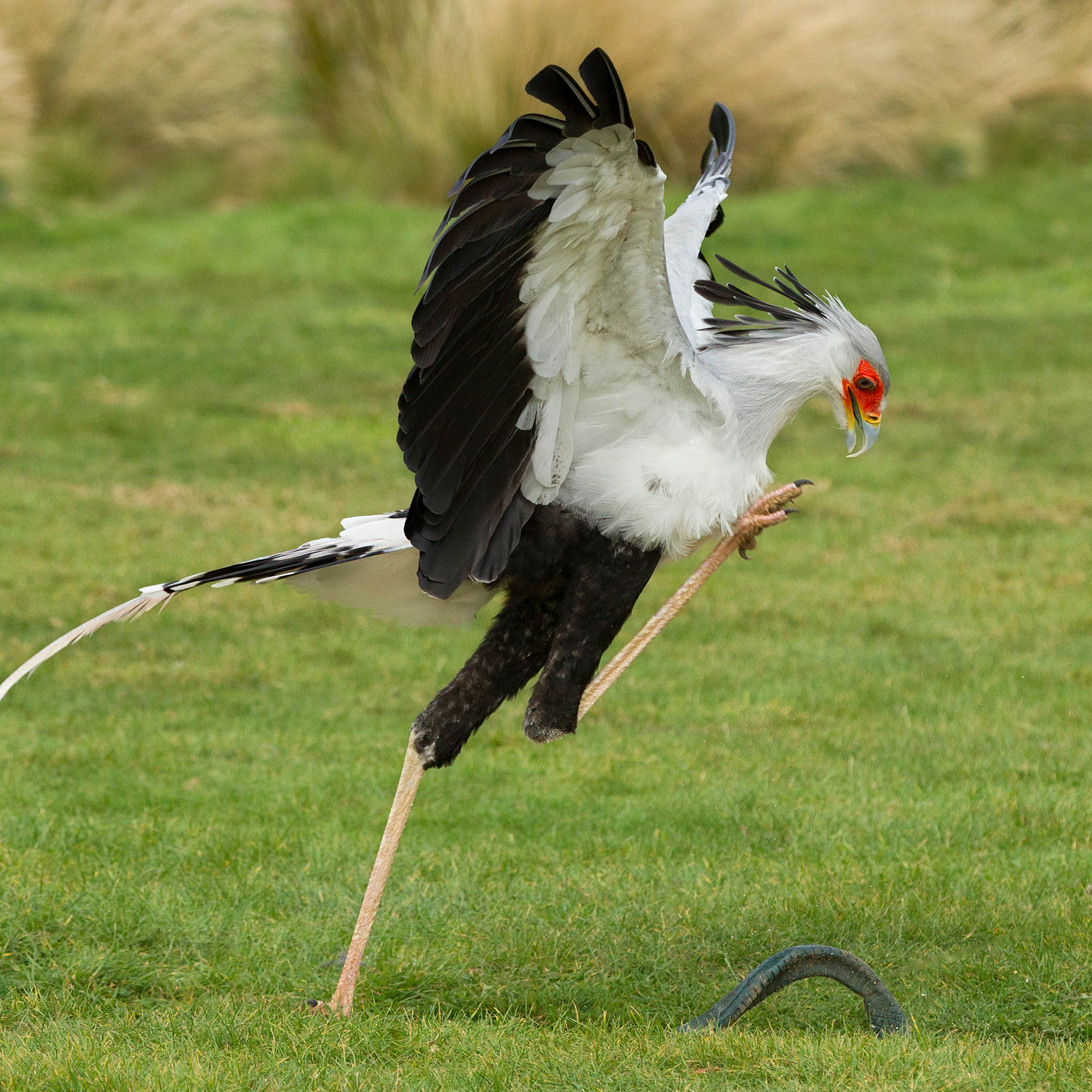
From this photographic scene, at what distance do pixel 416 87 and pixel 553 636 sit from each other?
39.3 ft

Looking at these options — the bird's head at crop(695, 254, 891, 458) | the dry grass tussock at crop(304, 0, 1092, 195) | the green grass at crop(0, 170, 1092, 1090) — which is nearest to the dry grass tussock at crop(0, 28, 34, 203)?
the dry grass tussock at crop(304, 0, 1092, 195)

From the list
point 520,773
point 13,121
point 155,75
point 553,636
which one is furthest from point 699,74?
point 553,636

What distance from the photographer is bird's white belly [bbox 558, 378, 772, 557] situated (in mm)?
4293

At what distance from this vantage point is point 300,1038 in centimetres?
408

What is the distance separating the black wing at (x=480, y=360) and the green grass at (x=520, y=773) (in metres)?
1.30

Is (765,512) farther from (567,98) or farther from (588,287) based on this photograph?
(567,98)

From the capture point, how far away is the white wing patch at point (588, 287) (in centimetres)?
374

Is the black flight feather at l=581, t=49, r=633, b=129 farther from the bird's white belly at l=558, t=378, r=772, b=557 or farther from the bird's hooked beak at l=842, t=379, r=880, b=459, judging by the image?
the bird's hooked beak at l=842, t=379, r=880, b=459

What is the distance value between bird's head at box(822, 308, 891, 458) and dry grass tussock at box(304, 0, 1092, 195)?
10124mm

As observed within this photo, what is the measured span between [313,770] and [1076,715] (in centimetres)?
323

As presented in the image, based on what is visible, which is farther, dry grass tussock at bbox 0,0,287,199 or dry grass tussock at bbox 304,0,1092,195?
dry grass tussock at bbox 0,0,287,199

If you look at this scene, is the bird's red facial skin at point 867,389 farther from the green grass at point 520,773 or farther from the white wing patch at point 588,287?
the green grass at point 520,773

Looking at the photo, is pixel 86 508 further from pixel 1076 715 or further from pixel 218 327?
pixel 1076 715

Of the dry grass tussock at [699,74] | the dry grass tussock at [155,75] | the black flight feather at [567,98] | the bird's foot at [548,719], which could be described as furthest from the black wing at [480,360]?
the dry grass tussock at [155,75]
